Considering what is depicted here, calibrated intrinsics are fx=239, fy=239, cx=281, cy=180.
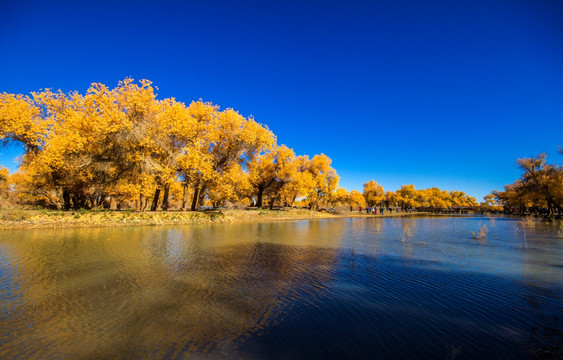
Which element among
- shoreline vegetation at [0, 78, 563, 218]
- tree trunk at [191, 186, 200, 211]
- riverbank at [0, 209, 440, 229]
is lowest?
riverbank at [0, 209, 440, 229]

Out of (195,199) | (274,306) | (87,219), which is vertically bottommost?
(274,306)

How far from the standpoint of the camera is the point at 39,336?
4621 millimetres

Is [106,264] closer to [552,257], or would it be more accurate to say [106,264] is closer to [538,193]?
[552,257]

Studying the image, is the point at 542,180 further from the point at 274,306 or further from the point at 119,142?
the point at 119,142

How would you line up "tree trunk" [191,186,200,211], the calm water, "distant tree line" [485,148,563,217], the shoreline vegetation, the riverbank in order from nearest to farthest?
1. the calm water
2. the riverbank
3. the shoreline vegetation
4. "tree trunk" [191,186,200,211]
5. "distant tree line" [485,148,563,217]

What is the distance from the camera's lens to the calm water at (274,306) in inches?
172

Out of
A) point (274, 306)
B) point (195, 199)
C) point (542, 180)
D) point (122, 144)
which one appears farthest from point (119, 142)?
point (542, 180)

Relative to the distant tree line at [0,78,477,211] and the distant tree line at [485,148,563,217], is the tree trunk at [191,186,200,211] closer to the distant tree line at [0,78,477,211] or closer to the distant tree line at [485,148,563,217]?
the distant tree line at [0,78,477,211]

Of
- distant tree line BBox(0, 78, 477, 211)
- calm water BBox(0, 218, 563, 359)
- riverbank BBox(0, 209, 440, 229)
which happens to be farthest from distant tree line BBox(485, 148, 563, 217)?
riverbank BBox(0, 209, 440, 229)

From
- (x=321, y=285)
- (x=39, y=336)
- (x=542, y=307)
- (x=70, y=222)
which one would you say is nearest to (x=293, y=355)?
(x=321, y=285)

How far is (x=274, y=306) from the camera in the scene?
20.3 feet

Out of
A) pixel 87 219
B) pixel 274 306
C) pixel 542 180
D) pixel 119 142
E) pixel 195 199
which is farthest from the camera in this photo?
pixel 542 180

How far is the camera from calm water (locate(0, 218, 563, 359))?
14.3ft

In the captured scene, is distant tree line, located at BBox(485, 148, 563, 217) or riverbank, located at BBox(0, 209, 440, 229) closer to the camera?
riverbank, located at BBox(0, 209, 440, 229)
